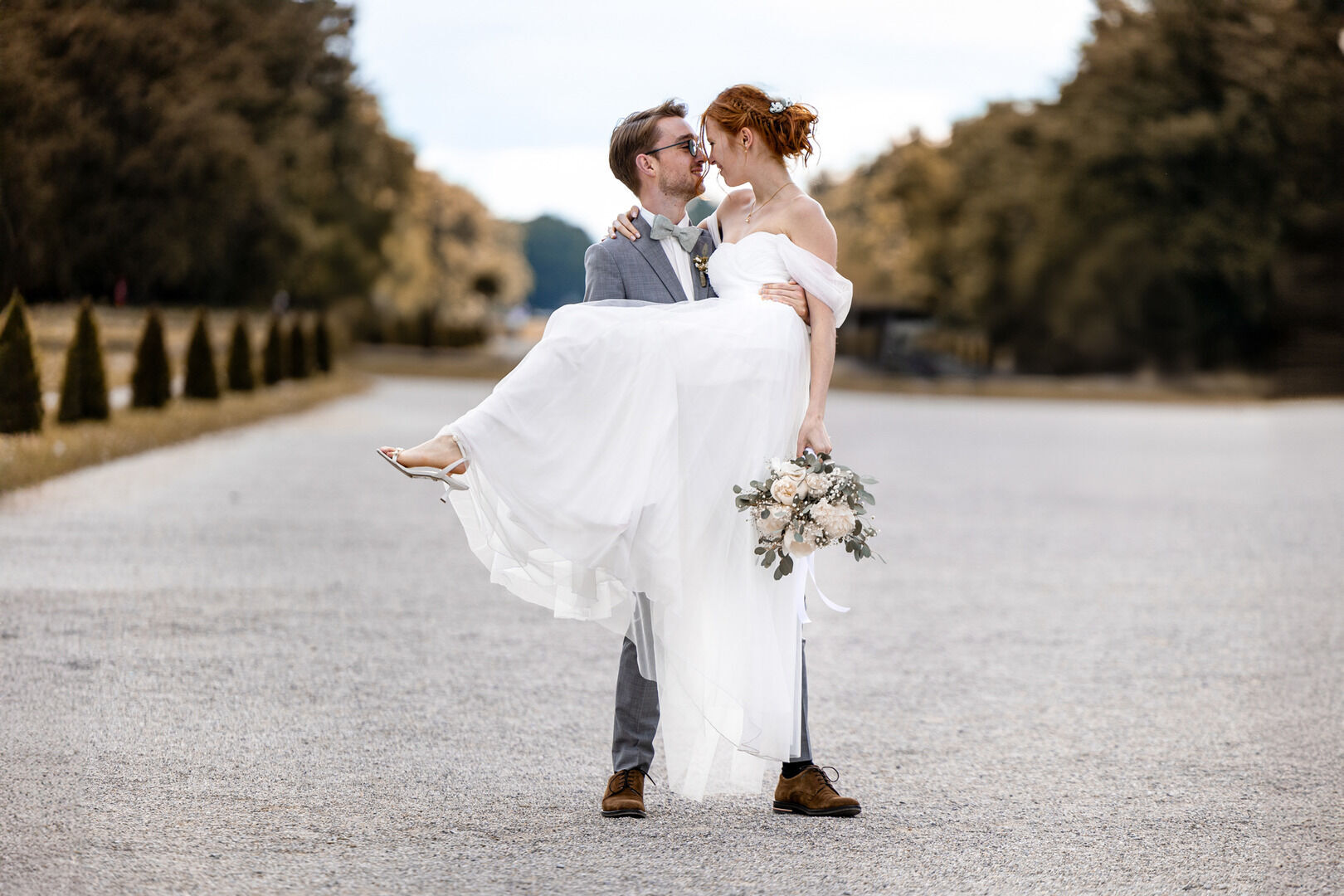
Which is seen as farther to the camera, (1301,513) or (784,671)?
(1301,513)

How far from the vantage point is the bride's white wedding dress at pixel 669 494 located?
13.7 feet

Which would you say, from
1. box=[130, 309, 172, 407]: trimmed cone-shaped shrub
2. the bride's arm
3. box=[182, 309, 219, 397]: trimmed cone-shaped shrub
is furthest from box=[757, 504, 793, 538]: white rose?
box=[182, 309, 219, 397]: trimmed cone-shaped shrub

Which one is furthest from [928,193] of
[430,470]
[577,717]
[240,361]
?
[430,470]

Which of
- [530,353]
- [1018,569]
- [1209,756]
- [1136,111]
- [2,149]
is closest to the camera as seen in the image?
[530,353]

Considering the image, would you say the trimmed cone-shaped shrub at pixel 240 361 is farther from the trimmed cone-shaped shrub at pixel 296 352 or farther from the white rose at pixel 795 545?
the white rose at pixel 795 545

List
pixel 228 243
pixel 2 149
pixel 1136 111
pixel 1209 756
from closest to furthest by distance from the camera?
pixel 1209 756, pixel 2 149, pixel 228 243, pixel 1136 111

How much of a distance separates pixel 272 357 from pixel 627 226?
2561 centimetres

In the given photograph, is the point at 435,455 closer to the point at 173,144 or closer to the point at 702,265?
the point at 702,265

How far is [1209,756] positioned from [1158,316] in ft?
163

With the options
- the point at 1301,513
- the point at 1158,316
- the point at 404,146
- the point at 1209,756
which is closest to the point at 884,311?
the point at 1158,316

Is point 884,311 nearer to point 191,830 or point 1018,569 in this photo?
point 1018,569

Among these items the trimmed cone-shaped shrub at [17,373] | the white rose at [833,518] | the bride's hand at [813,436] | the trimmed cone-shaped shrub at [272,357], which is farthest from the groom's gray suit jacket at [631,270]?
the trimmed cone-shaped shrub at [272,357]

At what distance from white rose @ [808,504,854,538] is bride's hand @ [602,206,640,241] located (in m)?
0.96

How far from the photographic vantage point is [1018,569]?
1006 cm
